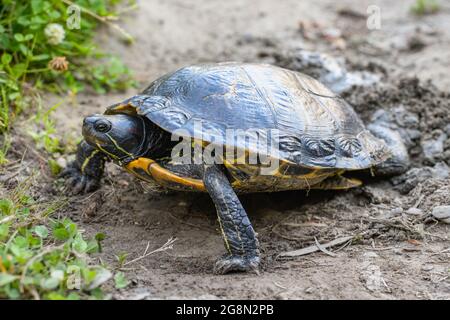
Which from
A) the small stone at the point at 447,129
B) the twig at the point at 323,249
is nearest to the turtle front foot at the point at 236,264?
the twig at the point at 323,249

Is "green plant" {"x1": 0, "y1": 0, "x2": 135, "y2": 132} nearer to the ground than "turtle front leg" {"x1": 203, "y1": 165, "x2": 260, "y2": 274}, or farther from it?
farther from it

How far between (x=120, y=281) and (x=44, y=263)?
455 mm

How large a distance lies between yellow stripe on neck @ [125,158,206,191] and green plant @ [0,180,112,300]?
2.35ft

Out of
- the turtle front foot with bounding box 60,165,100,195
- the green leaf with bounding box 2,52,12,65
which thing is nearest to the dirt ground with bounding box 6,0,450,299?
the turtle front foot with bounding box 60,165,100,195

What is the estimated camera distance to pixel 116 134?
4.05 m

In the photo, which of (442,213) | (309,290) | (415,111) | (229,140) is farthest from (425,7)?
(309,290)

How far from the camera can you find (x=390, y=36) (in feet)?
25.2

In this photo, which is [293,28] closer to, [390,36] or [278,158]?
[390,36]

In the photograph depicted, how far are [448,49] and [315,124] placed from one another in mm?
3750

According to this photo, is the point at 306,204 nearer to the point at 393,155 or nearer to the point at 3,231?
the point at 393,155

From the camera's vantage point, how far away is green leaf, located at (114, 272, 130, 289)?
3.16m

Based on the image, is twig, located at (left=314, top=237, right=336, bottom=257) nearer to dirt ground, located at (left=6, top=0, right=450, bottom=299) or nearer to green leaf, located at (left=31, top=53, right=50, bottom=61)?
dirt ground, located at (left=6, top=0, right=450, bottom=299)
